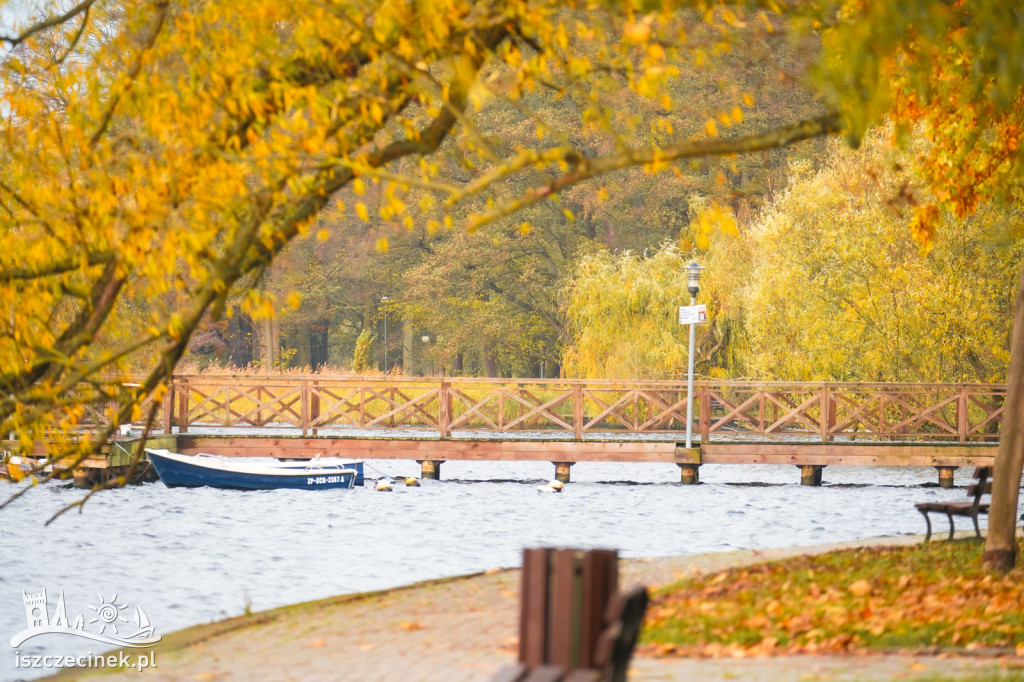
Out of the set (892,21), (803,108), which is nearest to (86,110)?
(892,21)

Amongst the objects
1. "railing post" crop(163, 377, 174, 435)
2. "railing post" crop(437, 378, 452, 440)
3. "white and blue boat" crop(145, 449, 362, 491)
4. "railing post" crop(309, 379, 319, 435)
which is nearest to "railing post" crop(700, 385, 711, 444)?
"railing post" crop(437, 378, 452, 440)

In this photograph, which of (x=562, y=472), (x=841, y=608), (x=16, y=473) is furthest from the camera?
(x=562, y=472)

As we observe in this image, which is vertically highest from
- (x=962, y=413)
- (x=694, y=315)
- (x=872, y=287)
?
(x=872, y=287)

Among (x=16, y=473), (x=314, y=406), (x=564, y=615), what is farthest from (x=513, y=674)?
(x=314, y=406)

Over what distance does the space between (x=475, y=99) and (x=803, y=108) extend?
36484 mm

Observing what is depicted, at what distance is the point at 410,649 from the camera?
6773mm

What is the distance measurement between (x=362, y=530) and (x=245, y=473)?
5.12 meters

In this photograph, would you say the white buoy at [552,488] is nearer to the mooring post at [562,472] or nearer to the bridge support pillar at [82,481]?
the mooring post at [562,472]

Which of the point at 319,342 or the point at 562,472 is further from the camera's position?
the point at 319,342

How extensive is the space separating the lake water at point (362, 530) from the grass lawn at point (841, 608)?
15.0 ft

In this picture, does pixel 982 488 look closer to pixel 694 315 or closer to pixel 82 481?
pixel 694 315

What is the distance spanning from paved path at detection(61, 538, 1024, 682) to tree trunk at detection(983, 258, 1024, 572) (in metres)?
2.57

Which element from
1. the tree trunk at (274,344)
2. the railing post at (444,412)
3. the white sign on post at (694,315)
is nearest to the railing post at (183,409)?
the railing post at (444,412)

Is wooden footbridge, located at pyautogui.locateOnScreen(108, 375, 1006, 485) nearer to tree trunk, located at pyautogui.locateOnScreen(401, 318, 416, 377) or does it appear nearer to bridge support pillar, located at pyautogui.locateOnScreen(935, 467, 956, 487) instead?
bridge support pillar, located at pyautogui.locateOnScreen(935, 467, 956, 487)
